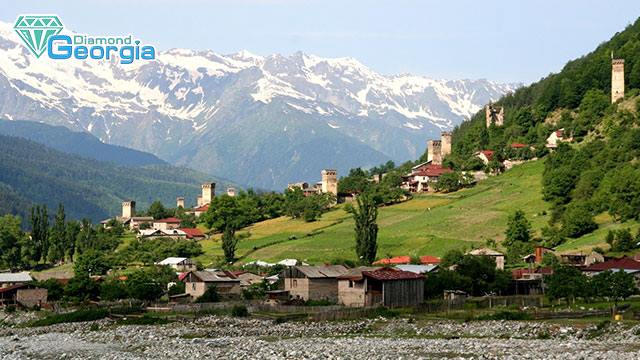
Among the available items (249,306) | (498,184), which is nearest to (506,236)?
(498,184)

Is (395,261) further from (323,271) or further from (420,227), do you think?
(420,227)

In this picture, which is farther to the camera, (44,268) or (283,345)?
(44,268)

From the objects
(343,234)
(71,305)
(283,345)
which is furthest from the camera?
(343,234)

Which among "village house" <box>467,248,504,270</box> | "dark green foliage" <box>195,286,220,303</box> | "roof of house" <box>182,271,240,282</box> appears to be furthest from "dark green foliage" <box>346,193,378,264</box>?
"dark green foliage" <box>195,286,220,303</box>

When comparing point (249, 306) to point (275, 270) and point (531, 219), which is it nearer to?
point (275, 270)

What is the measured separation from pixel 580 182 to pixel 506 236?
Answer: 17.2 m

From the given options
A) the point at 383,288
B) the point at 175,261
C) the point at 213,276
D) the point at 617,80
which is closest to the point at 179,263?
the point at 175,261

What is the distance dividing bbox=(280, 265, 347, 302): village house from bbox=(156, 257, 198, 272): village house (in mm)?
39012

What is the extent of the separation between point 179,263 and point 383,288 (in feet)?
197

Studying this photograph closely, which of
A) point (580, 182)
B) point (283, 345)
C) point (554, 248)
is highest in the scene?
point (580, 182)

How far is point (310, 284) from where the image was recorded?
362ft

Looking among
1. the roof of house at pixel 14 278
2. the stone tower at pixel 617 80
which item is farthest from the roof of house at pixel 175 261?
the stone tower at pixel 617 80

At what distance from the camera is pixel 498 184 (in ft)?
590

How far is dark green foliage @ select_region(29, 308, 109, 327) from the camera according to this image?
9688 cm
